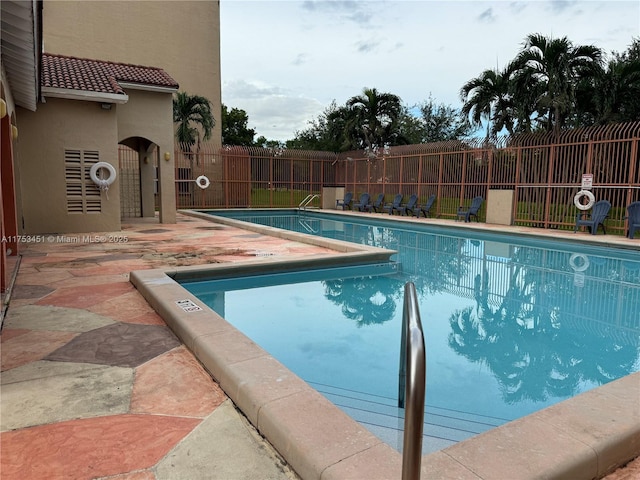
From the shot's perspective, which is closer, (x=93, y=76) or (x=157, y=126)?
(x=93, y=76)

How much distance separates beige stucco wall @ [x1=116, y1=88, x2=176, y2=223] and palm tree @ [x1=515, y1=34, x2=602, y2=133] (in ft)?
38.6

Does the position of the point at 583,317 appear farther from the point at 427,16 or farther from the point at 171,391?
the point at 427,16

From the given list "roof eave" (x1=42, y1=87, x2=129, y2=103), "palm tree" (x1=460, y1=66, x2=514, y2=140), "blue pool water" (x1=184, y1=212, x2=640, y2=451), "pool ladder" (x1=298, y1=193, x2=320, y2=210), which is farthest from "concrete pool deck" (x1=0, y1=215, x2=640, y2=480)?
"pool ladder" (x1=298, y1=193, x2=320, y2=210)

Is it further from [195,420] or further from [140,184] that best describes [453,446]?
[140,184]

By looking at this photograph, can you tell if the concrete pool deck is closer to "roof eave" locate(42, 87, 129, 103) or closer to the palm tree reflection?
the palm tree reflection

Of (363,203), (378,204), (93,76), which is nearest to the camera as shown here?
(93,76)

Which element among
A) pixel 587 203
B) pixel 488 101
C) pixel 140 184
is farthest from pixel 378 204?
pixel 140 184

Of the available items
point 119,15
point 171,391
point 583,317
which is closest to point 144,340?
point 171,391

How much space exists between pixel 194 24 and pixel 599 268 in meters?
24.7

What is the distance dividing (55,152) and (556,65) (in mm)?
14882

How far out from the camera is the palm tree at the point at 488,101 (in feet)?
56.7

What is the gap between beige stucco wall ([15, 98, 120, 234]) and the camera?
31.6 feet

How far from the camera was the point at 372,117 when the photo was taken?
23.4 m

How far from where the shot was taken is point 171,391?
2.68 metres
